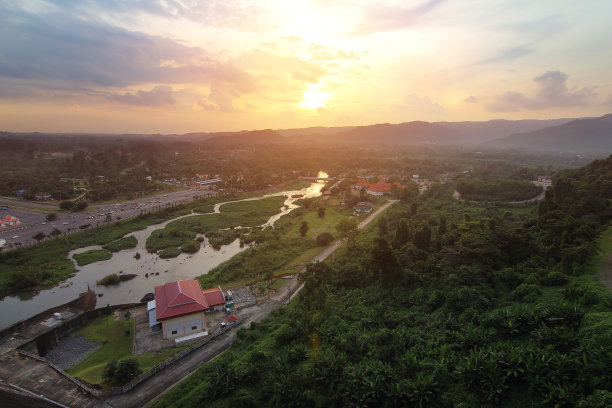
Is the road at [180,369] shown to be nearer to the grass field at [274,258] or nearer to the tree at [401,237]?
the grass field at [274,258]

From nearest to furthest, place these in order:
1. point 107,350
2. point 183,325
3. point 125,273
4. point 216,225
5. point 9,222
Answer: point 107,350 < point 183,325 < point 125,273 < point 9,222 < point 216,225

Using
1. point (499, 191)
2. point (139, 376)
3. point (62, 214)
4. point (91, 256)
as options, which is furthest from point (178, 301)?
point (499, 191)

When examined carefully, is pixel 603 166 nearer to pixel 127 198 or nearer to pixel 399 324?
pixel 399 324

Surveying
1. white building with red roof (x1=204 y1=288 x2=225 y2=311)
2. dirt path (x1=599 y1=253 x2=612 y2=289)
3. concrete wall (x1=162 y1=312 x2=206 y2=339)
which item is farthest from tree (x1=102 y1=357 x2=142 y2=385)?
dirt path (x1=599 y1=253 x2=612 y2=289)

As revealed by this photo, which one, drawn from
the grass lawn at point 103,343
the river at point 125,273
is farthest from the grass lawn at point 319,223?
the grass lawn at point 103,343

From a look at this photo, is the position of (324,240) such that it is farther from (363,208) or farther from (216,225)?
(216,225)

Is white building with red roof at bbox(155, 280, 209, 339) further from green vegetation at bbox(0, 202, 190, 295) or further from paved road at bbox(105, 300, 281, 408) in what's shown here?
green vegetation at bbox(0, 202, 190, 295)
